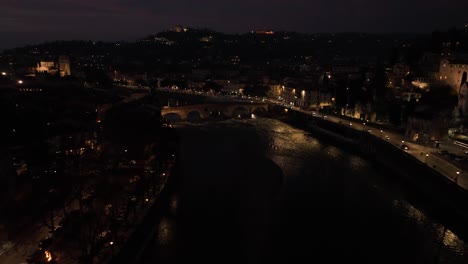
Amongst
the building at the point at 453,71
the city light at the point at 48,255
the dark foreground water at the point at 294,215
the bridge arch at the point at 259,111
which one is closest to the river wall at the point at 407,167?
the dark foreground water at the point at 294,215

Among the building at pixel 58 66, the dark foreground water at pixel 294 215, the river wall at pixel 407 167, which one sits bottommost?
the dark foreground water at pixel 294 215

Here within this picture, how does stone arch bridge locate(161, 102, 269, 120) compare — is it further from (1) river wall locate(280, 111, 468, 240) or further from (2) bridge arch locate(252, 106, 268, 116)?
(1) river wall locate(280, 111, 468, 240)

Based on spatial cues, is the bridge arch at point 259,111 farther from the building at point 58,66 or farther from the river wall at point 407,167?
the building at point 58,66

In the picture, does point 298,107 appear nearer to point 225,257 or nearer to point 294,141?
point 294,141

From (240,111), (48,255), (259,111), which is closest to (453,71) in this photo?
(259,111)

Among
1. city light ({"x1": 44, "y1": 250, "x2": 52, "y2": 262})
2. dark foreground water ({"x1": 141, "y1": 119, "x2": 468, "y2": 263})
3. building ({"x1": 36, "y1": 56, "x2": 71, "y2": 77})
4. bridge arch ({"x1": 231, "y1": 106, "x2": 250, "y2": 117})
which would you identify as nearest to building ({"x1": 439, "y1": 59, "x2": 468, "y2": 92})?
dark foreground water ({"x1": 141, "y1": 119, "x2": 468, "y2": 263})
